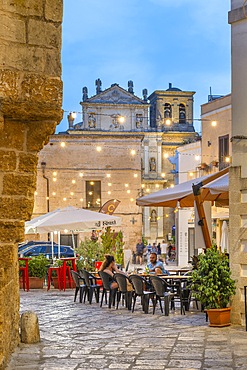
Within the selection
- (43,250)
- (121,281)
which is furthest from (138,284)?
(43,250)

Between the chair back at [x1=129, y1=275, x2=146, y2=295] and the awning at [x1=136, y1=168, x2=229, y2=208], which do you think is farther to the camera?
the awning at [x1=136, y1=168, x2=229, y2=208]

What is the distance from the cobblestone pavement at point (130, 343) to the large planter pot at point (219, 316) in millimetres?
155

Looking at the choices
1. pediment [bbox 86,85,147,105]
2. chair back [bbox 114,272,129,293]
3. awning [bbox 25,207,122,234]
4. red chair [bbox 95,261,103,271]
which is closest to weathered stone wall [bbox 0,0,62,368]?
chair back [bbox 114,272,129,293]

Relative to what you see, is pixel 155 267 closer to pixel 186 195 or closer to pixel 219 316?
pixel 186 195

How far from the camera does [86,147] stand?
1638 inches

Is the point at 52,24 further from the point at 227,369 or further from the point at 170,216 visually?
the point at 170,216

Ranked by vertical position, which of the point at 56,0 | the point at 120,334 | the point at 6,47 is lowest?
the point at 120,334

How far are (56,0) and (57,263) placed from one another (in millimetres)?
12939

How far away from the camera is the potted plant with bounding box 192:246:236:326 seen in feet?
32.3

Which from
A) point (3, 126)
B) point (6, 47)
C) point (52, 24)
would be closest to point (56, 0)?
point (52, 24)

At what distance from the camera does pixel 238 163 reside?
10188 mm

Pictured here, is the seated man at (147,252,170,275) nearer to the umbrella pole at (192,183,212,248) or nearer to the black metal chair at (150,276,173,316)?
the black metal chair at (150,276,173,316)

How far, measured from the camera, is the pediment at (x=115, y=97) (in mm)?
47188

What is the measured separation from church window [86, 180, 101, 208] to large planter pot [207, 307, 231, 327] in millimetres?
31210
